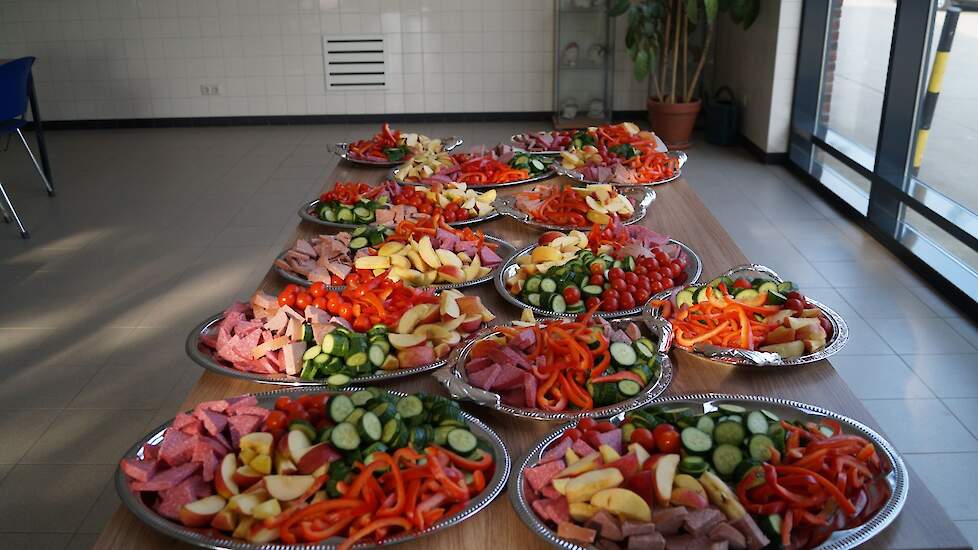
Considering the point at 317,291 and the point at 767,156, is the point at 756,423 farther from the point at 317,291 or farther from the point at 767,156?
the point at 767,156

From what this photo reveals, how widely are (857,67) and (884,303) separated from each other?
251 centimetres

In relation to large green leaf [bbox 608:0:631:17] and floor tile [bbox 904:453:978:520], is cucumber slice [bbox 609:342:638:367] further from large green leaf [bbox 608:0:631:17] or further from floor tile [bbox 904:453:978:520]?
large green leaf [bbox 608:0:631:17]

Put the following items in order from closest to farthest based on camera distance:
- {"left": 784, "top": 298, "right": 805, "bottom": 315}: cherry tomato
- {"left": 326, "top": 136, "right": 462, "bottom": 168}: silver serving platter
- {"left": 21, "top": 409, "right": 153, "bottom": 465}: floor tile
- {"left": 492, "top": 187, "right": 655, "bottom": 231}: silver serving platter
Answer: {"left": 784, "top": 298, "right": 805, "bottom": 315}: cherry tomato, {"left": 492, "top": 187, "right": 655, "bottom": 231}: silver serving platter, {"left": 21, "top": 409, "right": 153, "bottom": 465}: floor tile, {"left": 326, "top": 136, "right": 462, "bottom": 168}: silver serving platter

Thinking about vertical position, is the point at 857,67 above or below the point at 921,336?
above

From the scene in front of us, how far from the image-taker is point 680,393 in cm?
195

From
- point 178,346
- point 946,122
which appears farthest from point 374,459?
point 946,122

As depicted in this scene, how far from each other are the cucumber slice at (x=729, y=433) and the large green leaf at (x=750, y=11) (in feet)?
18.4

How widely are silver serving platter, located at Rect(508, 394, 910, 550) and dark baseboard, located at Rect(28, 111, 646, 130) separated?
676 cm

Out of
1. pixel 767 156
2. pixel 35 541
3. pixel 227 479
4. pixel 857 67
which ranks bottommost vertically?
pixel 35 541

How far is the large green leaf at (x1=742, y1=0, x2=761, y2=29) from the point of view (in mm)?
6645

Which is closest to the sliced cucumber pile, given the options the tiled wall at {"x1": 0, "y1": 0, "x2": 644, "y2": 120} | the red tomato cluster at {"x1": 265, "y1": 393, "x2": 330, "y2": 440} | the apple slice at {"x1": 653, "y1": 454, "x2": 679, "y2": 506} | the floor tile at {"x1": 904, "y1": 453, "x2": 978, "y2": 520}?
the red tomato cluster at {"x1": 265, "y1": 393, "x2": 330, "y2": 440}

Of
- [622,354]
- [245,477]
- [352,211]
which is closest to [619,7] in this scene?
[352,211]

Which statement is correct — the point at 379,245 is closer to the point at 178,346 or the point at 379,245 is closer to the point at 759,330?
the point at 759,330

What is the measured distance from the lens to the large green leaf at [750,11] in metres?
6.64
